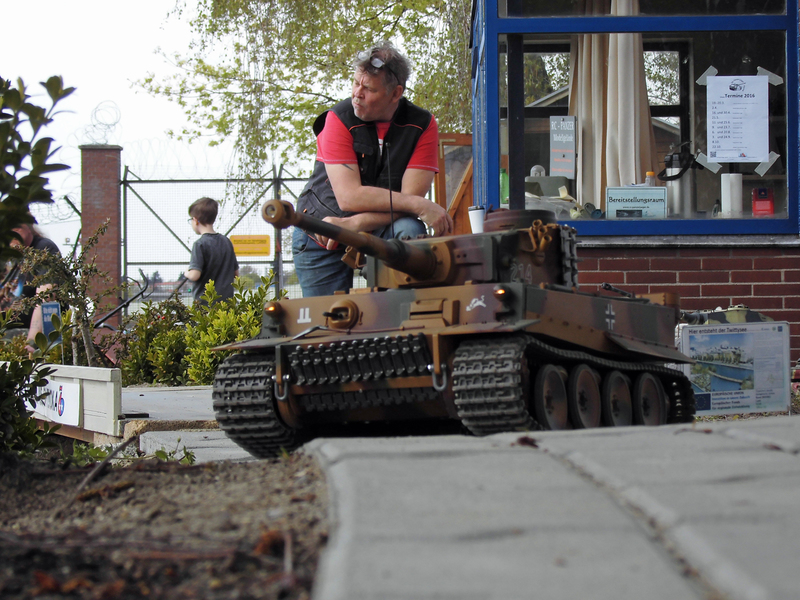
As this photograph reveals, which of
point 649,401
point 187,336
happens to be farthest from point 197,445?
point 187,336

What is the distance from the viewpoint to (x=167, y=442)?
222 inches

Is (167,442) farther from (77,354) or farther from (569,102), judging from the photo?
(569,102)

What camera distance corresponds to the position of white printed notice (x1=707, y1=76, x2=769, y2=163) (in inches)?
329

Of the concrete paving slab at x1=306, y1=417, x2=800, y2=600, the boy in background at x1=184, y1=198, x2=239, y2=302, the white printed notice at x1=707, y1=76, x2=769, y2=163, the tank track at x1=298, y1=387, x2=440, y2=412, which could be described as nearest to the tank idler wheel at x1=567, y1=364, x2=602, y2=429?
the tank track at x1=298, y1=387, x2=440, y2=412

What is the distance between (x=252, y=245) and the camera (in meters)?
17.3

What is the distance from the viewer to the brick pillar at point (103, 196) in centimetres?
1750

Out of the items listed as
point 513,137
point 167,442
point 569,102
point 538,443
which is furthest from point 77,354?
point 538,443

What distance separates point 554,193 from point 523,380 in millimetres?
4494

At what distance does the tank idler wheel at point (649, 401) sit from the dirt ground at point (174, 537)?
334cm

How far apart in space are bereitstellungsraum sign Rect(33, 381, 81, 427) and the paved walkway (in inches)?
148

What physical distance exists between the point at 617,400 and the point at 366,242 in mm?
2015

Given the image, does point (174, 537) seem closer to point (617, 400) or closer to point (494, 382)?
point (494, 382)

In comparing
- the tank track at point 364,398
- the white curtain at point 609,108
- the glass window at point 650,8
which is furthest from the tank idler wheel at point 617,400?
the glass window at point 650,8

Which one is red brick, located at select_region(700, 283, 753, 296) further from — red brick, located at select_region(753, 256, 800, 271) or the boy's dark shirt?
the boy's dark shirt
